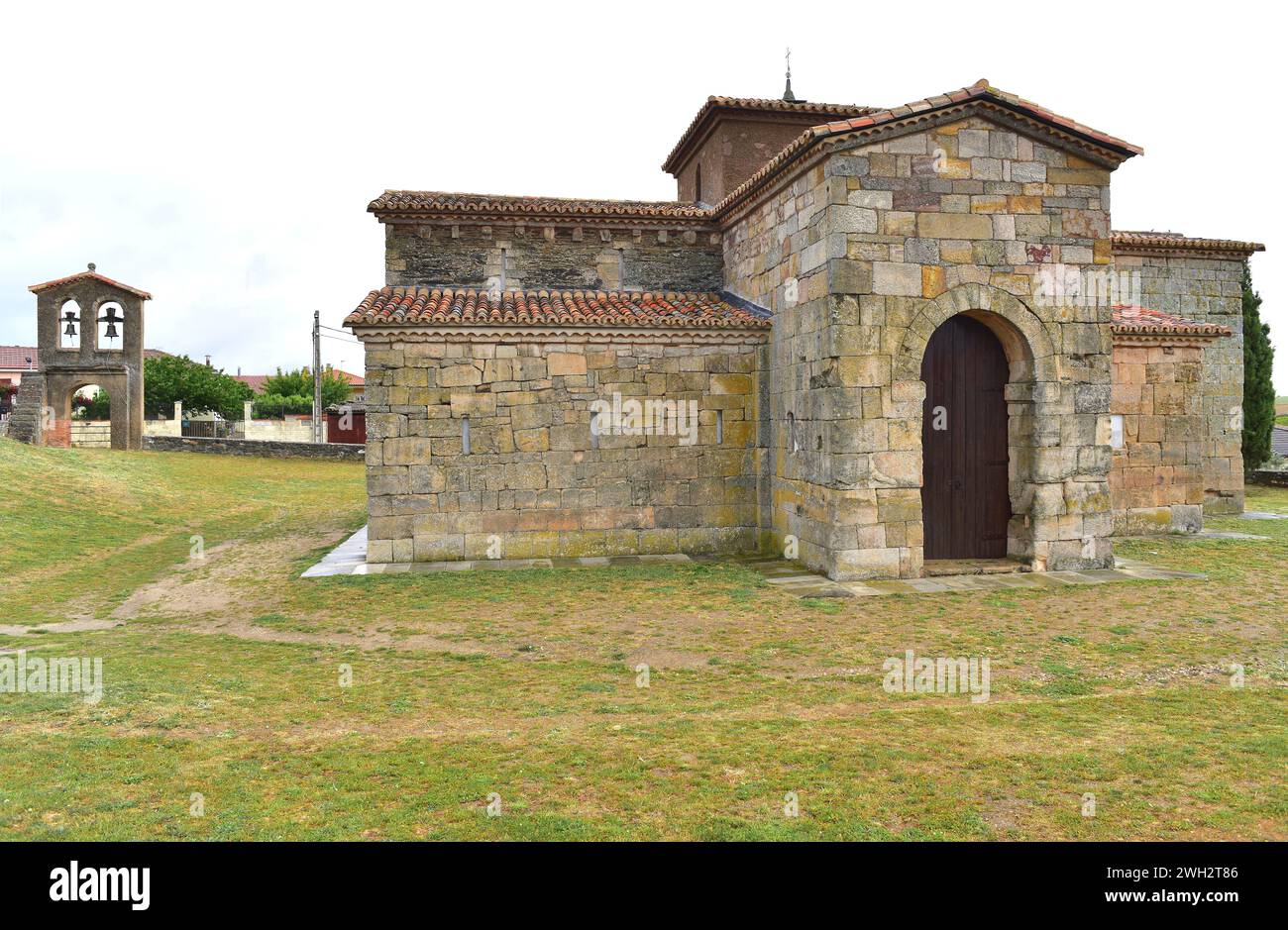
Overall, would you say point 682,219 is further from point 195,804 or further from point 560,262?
point 195,804

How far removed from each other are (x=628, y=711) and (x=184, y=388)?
45.7 m

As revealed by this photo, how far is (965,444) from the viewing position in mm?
11070

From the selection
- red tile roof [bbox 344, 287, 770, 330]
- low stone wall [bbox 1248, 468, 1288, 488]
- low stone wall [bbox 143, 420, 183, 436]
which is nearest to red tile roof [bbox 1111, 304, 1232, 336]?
red tile roof [bbox 344, 287, 770, 330]

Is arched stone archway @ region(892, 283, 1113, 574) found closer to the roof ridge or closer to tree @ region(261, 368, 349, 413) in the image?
the roof ridge

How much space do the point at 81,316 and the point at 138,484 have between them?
37.5 feet

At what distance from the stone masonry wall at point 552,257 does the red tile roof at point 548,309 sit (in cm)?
33

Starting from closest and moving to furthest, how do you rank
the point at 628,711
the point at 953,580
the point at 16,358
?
the point at 628,711 → the point at 953,580 → the point at 16,358

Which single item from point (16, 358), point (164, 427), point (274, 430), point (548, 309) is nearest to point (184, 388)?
point (164, 427)

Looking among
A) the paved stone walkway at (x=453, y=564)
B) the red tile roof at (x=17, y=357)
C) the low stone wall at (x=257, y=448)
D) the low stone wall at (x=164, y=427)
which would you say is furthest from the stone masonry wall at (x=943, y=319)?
the red tile roof at (x=17, y=357)

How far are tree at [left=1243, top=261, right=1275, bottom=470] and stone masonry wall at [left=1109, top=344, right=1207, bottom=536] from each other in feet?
28.6

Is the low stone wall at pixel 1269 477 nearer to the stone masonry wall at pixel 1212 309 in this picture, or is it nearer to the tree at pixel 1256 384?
the tree at pixel 1256 384

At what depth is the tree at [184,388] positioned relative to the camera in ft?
146

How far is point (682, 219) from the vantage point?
46.3 ft

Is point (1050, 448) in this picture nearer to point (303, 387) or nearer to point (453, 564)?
point (453, 564)
